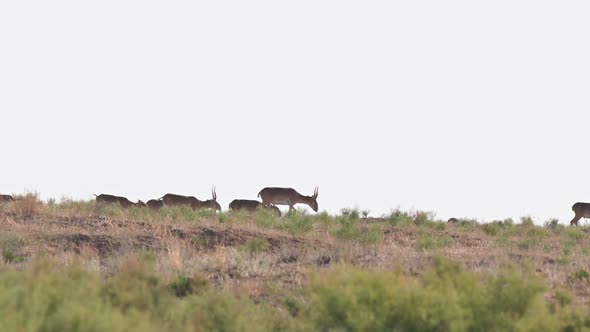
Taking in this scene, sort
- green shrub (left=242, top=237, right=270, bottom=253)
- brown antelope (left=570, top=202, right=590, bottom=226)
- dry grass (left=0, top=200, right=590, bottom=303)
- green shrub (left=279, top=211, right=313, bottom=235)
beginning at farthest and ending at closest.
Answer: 1. brown antelope (left=570, top=202, right=590, bottom=226)
2. green shrub (left=279, top=211, right=313, bottom=235)
3. green shrub (left=242, top=237, right=270, bottom=253)
4. dry grass (left=0, top=200, right=590, bottom=303)

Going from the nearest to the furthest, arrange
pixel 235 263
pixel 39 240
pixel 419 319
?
pixel 419 319 → pixel 235 263 → pixel 39 240

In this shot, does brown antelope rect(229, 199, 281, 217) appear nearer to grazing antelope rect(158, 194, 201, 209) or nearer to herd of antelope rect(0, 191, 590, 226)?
herd of antelope rect(0, 191, 590, 226)

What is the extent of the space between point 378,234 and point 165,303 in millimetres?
12836

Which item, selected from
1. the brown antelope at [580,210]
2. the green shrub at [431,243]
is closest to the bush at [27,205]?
the green shrub at [431,243]

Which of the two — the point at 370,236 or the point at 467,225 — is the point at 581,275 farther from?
the point at 467,225

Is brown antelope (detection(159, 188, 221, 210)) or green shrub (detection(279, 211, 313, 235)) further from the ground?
brown antelope (detection(159, 188, 221, 210))

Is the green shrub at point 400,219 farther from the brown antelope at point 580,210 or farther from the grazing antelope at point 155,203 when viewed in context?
the brown antelope at point 580,210

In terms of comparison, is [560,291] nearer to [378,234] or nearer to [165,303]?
[165,303]

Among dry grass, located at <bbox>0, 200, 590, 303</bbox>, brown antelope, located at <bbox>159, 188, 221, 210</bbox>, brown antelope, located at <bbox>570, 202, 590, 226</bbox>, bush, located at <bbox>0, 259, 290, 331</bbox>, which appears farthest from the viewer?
brown antelope, located at <bbox>570, 202, 590, 226</bbox>

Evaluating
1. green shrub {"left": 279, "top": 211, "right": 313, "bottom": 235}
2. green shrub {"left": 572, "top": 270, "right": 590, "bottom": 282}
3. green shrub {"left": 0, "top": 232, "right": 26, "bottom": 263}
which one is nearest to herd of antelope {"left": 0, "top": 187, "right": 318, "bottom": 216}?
green shrub {"left": 279, "top": 211, "right": 313, "bottom": 235}

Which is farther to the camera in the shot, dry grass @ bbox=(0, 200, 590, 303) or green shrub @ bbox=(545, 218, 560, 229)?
green shrub @ bbox=(545, 218, 560, 229)

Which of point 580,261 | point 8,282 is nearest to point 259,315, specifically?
point 8,282

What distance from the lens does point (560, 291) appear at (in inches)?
471

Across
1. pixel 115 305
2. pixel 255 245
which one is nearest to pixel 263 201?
pixel 255 245
